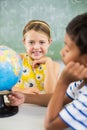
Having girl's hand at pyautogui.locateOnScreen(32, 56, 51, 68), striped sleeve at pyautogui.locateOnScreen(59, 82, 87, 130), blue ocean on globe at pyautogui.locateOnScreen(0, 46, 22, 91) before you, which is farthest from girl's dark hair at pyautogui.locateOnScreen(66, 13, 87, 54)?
girl's hand at pyautogui.locateOnScreen(32, 56, 51, 68)

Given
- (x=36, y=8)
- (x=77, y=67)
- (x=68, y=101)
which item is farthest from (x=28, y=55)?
(x=36, y=8)

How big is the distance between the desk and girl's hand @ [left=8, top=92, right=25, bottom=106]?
0.13 feet

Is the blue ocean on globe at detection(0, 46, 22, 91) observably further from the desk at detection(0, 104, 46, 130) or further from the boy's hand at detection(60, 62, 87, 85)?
the boy's hand at detection(60, 62, 87, 85)

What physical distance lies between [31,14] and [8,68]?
9.81 feet

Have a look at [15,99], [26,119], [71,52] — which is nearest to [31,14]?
[15,99]

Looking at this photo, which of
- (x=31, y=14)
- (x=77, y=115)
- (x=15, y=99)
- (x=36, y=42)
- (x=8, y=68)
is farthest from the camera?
(x=31, y=14)

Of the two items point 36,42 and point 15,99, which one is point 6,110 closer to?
point 15,99

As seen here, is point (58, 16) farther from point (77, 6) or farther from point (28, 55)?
point (28, 55)

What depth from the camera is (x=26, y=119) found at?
1.17 metres

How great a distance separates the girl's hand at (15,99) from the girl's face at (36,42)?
48cm

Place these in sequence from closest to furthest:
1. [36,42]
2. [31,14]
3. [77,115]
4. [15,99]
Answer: [77,115] → [15,99] → [36,42] → [31,14]

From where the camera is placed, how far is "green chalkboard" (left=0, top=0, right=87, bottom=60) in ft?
13.1

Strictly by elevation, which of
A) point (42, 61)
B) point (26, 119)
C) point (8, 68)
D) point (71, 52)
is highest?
point (71, 52)

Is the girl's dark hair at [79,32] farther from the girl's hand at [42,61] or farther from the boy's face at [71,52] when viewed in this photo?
the girl's hand at [42,61]
